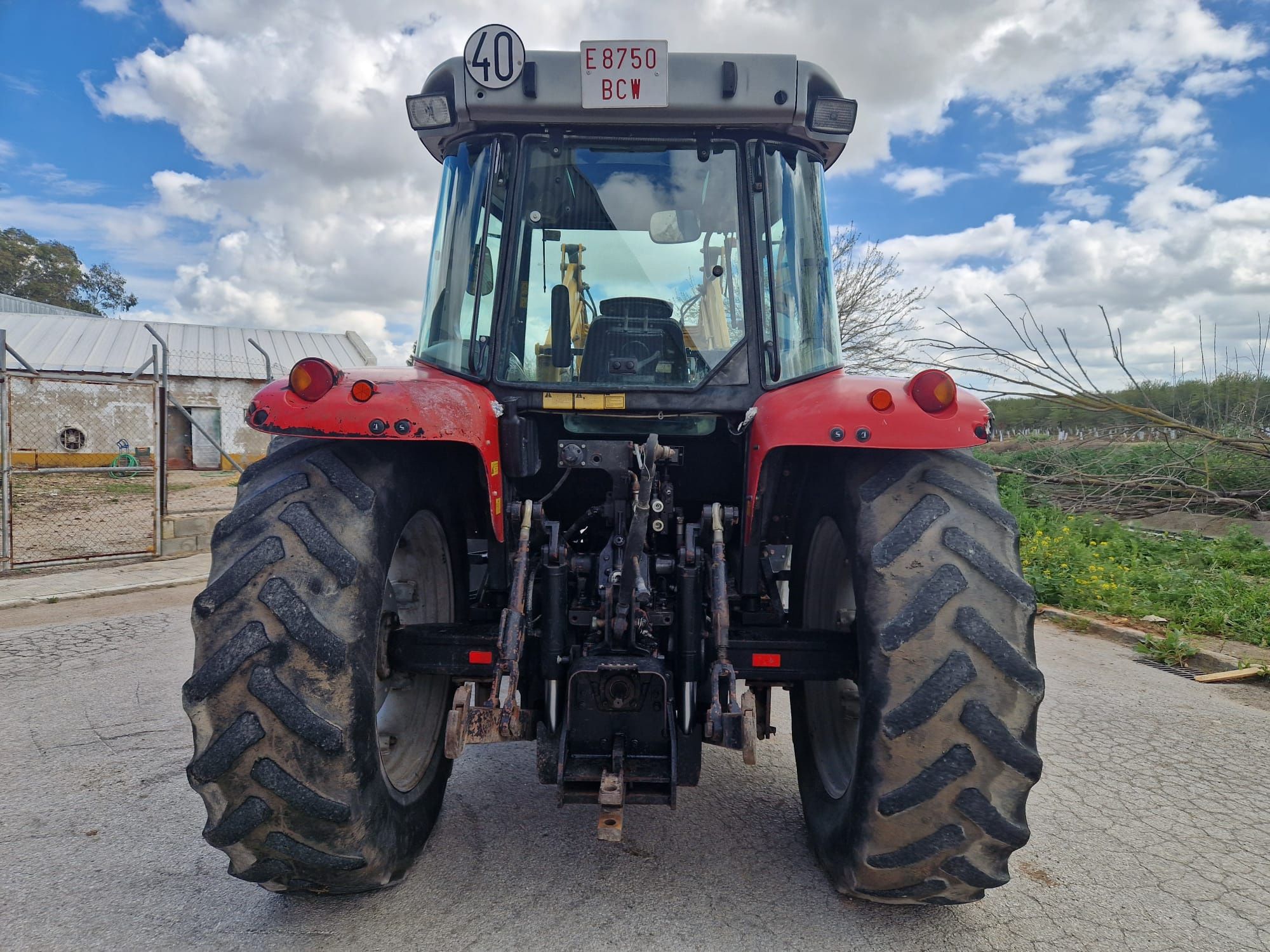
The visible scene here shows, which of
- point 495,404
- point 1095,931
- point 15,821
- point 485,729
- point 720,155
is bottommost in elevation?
point 1095,931

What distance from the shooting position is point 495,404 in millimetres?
2967

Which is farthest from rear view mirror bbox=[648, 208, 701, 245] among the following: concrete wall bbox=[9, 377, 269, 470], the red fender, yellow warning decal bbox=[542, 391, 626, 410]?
concrete wall bbox=[9, 377, 269, 470]

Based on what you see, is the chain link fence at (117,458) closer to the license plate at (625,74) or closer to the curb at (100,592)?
the curb at (100,592)

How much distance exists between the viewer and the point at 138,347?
2830 cm

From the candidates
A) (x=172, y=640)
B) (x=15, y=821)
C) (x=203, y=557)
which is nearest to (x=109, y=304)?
(x=203, y=557)

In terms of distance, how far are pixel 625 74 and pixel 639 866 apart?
112 inches

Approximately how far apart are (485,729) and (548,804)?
3.77 ft

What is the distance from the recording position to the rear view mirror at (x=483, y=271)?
10.5 feet

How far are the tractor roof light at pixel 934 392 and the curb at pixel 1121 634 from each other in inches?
145

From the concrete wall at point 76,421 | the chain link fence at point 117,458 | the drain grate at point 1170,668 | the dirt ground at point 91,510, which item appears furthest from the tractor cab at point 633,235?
the concrete wall at point 76,421

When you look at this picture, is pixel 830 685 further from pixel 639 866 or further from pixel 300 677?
pixel 300 677

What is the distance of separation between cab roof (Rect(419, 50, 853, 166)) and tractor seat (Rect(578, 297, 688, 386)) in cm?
67

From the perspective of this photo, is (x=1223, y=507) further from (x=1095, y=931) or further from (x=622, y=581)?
(x=622, y=581)

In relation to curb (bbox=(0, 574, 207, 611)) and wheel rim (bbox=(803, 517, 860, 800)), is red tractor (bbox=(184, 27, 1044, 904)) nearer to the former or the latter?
wheel rim (bbox=(803, 517, 860, 800))
